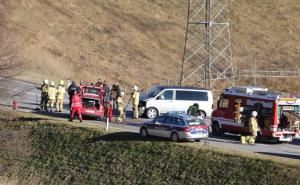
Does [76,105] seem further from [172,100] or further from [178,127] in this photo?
[178,127]

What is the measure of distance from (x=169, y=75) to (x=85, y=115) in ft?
103

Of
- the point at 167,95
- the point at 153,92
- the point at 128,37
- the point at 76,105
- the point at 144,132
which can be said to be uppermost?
the point at 128,37

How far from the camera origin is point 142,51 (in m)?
69.4

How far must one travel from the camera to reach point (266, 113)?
102ft

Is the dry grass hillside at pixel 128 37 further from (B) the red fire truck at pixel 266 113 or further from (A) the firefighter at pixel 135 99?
(B) the red fire truck at pixel 266 113

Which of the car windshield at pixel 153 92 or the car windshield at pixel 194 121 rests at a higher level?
the car windshield at pixel 153 92

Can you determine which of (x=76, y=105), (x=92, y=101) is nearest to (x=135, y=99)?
(x=92, y=101)

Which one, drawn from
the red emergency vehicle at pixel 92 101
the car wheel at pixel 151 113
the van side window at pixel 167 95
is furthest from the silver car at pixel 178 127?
the van side window at pixel 167 95

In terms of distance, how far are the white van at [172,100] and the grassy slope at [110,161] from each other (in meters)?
6.36

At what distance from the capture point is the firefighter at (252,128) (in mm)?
30328

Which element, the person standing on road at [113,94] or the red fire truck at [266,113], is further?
the person standing on road at [113,94]

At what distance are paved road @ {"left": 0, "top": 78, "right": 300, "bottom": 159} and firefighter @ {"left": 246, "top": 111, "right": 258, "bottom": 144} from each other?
411mm

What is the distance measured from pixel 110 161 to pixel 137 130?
14.4 ft

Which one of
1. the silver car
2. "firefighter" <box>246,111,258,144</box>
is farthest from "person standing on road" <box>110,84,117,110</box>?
"firefighter" <box>246,111,258,144</box>
